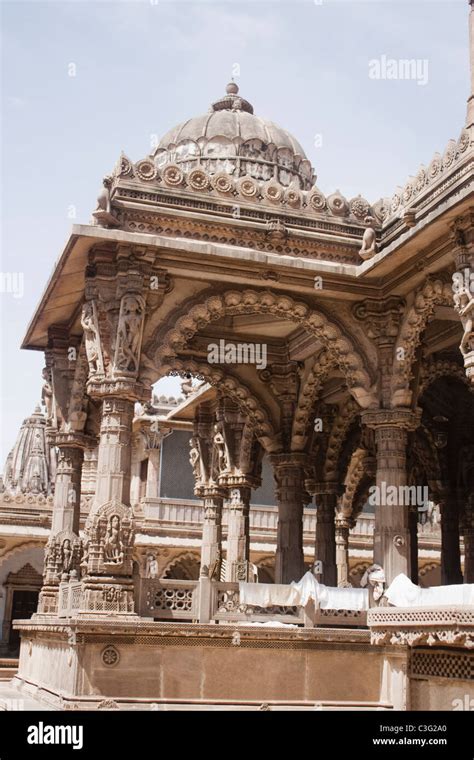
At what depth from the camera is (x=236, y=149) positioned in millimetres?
17562

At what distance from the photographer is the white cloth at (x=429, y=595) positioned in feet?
27.3

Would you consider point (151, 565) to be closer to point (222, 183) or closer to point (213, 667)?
point (213, 667)

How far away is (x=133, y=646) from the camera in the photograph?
10711 mm

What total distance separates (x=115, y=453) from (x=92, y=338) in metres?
1.53

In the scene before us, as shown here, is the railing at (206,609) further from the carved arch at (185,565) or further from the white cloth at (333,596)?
the carved arch at (185,565)

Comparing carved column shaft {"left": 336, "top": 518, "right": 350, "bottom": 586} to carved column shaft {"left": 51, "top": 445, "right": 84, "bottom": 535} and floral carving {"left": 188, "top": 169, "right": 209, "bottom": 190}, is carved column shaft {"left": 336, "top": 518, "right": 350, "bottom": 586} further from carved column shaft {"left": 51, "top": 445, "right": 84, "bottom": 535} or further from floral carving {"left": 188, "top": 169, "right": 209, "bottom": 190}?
floral carving {"left": 188, "top": 169, "right": 209, "bottom": 190}

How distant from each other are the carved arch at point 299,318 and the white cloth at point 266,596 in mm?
2735

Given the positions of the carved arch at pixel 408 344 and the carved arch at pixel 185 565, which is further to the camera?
the carved arch at pixel 185 565

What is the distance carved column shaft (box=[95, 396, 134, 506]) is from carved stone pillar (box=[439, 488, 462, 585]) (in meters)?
8.89

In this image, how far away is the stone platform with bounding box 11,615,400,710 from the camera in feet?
34.4

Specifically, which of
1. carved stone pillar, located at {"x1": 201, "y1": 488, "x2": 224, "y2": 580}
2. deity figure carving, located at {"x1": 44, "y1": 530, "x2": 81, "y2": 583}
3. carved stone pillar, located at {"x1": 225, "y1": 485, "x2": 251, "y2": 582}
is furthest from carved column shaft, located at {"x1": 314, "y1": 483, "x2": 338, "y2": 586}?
deity figure carving, located at {"x1": 44, "y1": 530, "x2": 81, "y2": 583}

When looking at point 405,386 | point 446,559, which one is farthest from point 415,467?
point 405,386

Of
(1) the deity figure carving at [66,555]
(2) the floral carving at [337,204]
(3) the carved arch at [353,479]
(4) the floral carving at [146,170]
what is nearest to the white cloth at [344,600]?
(1) the deity figure carving at [66,555]

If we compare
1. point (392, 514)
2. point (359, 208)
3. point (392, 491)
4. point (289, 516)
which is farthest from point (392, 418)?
point (289, 516)
